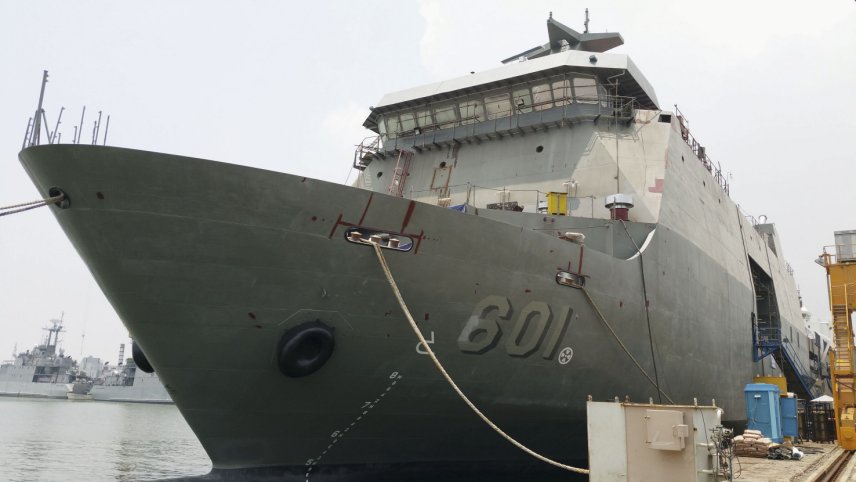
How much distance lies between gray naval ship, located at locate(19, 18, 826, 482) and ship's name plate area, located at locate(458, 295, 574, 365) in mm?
29

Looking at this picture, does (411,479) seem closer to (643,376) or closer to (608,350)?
(608,350)

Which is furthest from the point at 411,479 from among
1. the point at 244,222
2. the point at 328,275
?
the point at 244,222

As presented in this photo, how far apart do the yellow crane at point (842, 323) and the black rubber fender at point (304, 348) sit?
16.2 metres

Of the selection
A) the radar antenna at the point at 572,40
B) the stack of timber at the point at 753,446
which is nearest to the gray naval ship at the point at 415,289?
the stack of timber at the point at 753,446

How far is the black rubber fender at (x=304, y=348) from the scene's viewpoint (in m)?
7.50

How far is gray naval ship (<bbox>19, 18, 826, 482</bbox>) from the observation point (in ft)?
23.7

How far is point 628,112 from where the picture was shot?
13922mm

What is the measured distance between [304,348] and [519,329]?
3255 millimetres

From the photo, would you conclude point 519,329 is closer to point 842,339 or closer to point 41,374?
point 842,339

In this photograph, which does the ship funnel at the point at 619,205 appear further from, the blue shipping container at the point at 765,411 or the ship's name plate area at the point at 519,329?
the blue shipping container at the point at 765,411

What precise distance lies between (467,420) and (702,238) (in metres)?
8.70

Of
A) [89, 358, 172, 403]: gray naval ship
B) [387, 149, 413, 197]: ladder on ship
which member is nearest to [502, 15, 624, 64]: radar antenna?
[387, 149, 413, 197]: ladder on ship

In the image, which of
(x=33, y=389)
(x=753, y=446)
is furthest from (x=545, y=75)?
(x=33, y=389)

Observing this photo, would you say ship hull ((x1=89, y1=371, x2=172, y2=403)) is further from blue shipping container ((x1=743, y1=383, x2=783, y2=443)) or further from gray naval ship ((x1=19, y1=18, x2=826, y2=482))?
gray naval ship ((x1=19, y1=18, x2=826, y2=482))
